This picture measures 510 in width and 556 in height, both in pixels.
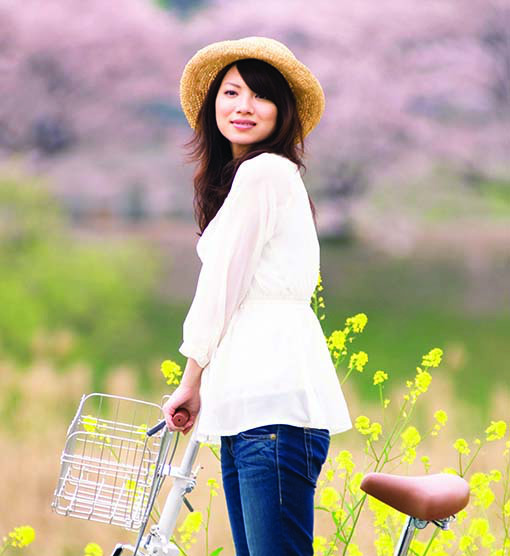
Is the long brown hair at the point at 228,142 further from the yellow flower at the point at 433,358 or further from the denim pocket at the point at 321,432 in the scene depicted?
the yellow flower at the point at 433,358

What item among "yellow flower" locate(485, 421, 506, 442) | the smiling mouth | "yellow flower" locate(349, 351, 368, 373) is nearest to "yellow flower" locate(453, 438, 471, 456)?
"yellow flower" locate(485, 421, 506, 442)

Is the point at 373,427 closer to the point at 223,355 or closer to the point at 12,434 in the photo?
the point at 223,355

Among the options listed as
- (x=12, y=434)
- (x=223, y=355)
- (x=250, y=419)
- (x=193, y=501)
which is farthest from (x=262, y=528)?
(x=12, y=434)

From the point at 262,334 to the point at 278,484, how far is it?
0.84 ft

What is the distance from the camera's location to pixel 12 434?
5.00 meters

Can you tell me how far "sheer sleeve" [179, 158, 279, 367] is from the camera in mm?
1739

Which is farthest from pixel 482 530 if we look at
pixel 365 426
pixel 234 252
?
pixel 234 252

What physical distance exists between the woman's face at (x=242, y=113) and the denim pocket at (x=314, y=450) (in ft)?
1.80

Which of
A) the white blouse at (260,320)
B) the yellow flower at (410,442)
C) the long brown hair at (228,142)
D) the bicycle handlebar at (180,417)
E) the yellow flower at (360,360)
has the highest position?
the long brown hair at (228,142)

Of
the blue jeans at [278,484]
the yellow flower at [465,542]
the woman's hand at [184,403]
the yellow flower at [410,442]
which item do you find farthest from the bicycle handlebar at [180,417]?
the yellow flower at [465,542]

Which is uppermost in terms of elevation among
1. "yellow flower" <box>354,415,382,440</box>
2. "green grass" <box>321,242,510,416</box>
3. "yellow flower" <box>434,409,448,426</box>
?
"yellow flower" <box>434,409,448,426</box>

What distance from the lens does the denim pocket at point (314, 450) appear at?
5.65 feet

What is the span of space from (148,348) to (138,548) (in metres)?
5.41

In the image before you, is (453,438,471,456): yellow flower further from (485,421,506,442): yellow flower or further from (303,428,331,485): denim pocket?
(303,428,331,485): denim pocket
